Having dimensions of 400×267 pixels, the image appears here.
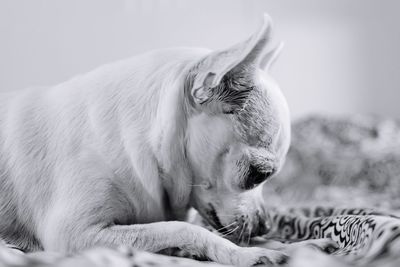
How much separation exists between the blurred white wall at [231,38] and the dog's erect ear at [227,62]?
1514 millimetres

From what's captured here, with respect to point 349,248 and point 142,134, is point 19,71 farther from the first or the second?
point 349,248

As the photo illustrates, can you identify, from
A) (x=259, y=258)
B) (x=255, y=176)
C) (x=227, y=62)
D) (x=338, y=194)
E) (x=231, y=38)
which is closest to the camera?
(x=259, y=258)

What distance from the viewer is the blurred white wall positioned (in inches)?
95.9

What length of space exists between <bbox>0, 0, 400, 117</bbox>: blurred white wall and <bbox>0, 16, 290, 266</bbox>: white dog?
1.30 metres

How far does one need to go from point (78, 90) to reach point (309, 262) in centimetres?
84

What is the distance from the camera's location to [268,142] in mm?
1142

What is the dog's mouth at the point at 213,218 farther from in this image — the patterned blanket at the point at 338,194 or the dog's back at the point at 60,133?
the dog's back at the point at 60,133

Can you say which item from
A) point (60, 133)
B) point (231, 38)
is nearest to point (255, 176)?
point (60, 133)

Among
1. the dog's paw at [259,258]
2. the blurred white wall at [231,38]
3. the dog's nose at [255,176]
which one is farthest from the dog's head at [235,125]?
the blurred white wall at [231,38]

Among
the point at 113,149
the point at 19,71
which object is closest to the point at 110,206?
the point at 113,149

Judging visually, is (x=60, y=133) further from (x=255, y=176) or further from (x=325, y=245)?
(x=325, y=245)

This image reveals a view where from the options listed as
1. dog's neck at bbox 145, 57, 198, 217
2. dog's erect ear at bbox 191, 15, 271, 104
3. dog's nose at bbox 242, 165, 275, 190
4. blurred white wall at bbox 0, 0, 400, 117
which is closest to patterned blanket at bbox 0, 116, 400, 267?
dog's nose at bbox 242, 165, 275, 190

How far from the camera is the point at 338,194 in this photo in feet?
6.33

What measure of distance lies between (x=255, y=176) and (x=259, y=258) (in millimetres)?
278
